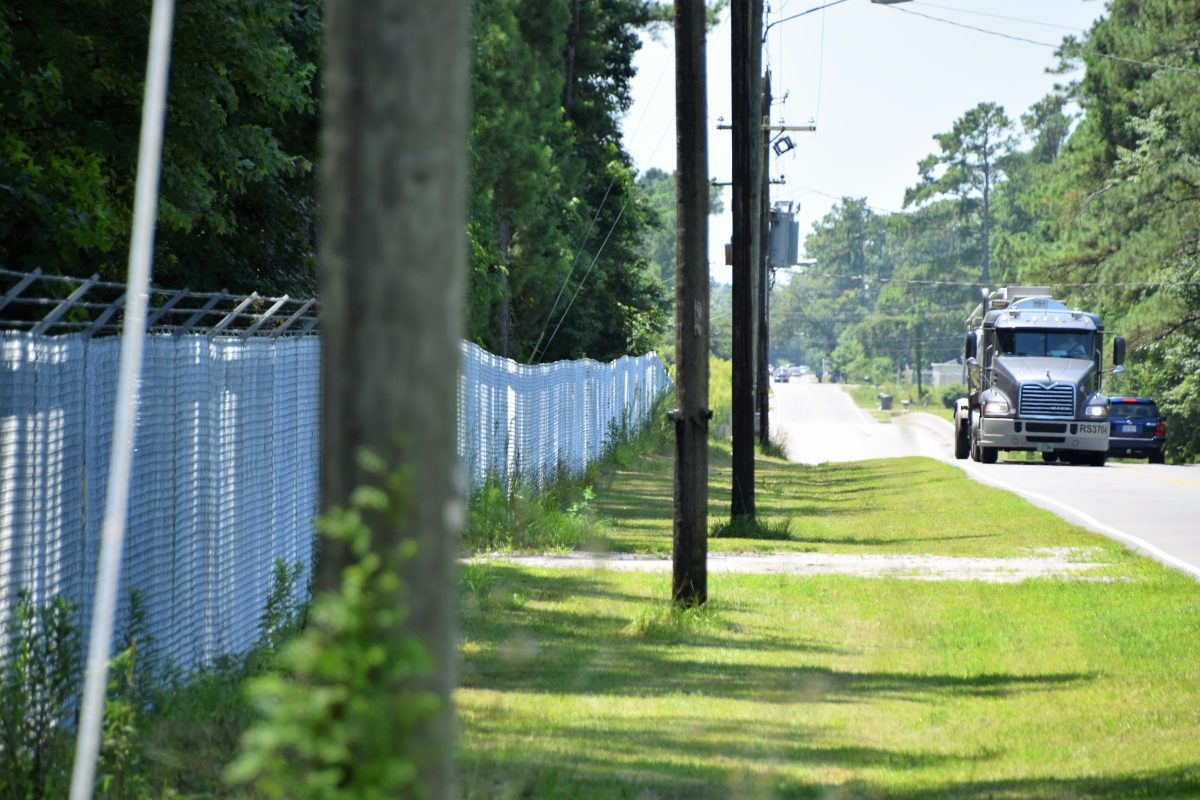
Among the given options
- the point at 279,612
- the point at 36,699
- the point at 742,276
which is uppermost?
the point at 742,276

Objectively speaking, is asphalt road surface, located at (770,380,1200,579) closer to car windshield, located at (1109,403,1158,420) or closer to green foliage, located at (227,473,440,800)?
car windshield, located at (1109,403,1158,420)

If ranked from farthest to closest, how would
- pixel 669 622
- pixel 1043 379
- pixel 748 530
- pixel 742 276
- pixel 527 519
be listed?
pixel 1043 379
pixel 742 276
pixel 748 530
pixel 527 519
pixel 669 622

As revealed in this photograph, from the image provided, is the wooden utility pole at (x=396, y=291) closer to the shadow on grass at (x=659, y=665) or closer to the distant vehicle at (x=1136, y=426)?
the shadow on grass at (x=659, y=665)

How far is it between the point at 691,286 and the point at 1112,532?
8067 millimetres

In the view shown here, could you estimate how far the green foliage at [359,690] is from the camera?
2.84 metres

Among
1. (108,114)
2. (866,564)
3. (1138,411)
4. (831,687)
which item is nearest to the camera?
(831,687)

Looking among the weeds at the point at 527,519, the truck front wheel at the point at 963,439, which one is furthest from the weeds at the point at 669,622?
the truck front wheel at the point at 963,439

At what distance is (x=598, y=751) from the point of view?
806 cm

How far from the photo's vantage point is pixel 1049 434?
114 ft

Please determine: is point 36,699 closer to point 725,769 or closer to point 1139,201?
point 725,769

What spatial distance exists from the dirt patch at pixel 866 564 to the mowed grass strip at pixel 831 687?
484 millimetres

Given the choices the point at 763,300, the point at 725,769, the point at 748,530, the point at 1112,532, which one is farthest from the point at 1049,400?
the point at 725,769

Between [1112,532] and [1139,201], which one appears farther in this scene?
[1139,201]

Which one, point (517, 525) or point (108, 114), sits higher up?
point (108, 114)
